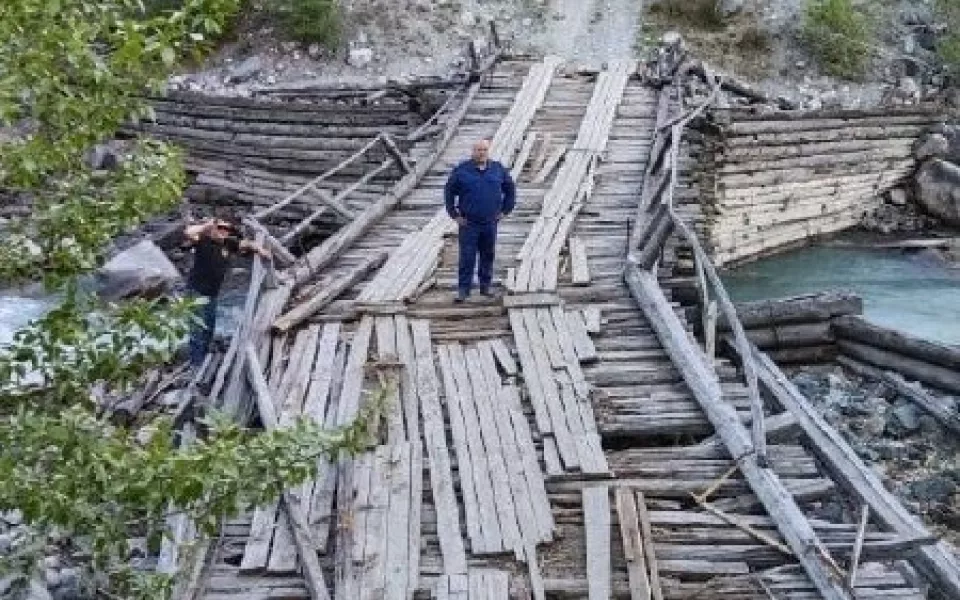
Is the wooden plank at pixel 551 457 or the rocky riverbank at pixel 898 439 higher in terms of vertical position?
the wooden plank at pixel 551 457

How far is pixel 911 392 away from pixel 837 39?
1294 centimetres

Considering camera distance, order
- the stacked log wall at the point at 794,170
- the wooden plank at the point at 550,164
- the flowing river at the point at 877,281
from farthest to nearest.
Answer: the stacked log wall at the point at 794,170 < the flowing river at the point at 877,281 < the wooden plank at the point at 550,164

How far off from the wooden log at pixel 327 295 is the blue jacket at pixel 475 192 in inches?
39.6

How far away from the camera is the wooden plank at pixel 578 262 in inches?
404

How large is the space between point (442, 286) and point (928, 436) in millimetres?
5324

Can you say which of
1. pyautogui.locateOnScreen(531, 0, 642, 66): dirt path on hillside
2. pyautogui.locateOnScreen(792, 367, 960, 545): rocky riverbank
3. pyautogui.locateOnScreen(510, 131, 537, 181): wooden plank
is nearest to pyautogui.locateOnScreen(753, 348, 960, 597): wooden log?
A: pyautogui.locateOnScreen(792, 367, 960, 545): rocky riverbank

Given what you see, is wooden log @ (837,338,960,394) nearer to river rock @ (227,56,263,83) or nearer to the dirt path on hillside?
the dirt path on hillside

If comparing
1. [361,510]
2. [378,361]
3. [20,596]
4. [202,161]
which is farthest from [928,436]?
[202,161]

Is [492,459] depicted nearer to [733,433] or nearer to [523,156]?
[733,433]

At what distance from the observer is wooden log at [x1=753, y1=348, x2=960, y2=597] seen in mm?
6738

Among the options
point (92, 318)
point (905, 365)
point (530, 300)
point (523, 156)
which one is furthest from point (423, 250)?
point (92, 318)

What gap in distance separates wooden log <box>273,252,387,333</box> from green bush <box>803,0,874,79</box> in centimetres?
1585

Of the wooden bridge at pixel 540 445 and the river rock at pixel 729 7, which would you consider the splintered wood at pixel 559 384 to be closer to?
the wooden bridge at pixel 540 445

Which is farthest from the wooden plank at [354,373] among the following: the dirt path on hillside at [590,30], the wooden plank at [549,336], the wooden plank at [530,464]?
the dirt path on hillside at [590,30]
